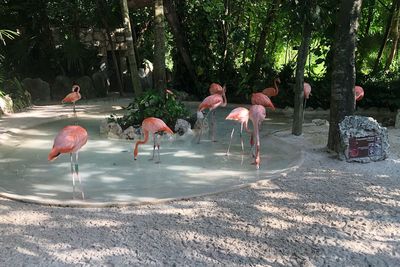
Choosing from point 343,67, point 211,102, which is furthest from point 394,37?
point 211,102

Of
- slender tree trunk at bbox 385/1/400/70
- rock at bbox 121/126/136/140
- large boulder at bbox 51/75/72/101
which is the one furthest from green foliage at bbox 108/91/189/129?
slender tree trunk at bbox 385/1/400/70

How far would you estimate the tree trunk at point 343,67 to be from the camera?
570cm

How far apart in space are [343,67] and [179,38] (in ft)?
21.0

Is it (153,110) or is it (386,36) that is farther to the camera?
(386,36)

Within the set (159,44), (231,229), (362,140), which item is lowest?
(231,229)

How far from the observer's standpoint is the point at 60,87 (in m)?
12.4

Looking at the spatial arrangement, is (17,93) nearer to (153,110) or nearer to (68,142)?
(153,110)

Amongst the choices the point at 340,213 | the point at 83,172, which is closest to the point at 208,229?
the point at 340,213

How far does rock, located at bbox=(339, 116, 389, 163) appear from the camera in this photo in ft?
18.2

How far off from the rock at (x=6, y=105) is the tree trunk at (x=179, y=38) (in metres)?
4.13

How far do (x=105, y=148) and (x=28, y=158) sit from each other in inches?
42.0

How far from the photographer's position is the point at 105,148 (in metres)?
6.72

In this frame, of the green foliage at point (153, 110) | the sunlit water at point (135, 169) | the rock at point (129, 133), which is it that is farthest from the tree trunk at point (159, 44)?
the sunlit water at point (135, 169)

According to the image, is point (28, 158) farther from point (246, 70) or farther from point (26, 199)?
point (246, 70)
